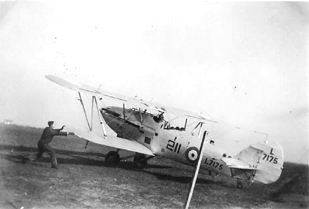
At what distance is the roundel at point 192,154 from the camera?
10047 mm

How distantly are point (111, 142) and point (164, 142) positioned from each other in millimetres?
2057

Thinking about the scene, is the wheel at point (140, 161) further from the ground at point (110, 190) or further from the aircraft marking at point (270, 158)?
the aircraft marking at point (270, 158)

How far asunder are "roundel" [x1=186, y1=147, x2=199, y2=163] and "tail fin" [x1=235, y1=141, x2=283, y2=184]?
1591 millimetres

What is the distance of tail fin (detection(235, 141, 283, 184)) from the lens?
9.10 meters

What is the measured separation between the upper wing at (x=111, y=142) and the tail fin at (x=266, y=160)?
139 inches

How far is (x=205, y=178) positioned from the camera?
36.9 ft

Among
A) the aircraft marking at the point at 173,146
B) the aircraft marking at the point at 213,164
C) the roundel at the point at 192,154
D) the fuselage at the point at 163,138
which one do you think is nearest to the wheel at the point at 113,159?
the fuselage at the point at 163,138

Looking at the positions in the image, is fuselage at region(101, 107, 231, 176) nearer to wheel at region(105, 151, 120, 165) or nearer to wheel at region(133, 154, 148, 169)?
wheel at region(105, 151, 120, 165)

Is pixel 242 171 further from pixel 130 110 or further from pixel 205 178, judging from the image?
pixel 130 110

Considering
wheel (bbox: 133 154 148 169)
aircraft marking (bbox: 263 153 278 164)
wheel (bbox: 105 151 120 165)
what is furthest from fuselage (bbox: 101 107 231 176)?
aircraft marking (bbox: 263 153 278 164)

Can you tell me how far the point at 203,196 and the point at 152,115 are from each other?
376 cm

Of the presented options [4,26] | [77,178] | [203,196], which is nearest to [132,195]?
[77,178]

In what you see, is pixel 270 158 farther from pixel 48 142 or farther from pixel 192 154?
pixel 48 142

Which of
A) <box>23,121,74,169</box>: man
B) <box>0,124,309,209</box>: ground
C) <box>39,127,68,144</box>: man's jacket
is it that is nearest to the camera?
<box>0,124,309,209</box>: ground
